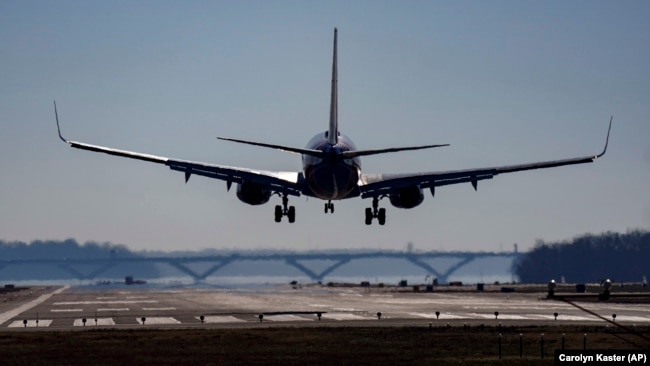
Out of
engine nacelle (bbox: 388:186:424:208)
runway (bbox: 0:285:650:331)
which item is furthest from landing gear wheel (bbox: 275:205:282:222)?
engine nacelle (bbox: 388:186:424:208)

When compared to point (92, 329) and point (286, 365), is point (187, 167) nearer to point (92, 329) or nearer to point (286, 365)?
point (92, 329)

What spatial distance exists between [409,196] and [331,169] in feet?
42.7

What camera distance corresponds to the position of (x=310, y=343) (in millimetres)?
78375

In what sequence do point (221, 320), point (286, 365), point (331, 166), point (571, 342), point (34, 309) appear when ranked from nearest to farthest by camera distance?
point (286, 365) < point (571, 342) < point (331, 166) < point (221, 320) < point (34, 309)

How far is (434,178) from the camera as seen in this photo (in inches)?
3802

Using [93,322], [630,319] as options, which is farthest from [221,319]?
[630,319]

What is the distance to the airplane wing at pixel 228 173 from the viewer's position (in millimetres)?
92125

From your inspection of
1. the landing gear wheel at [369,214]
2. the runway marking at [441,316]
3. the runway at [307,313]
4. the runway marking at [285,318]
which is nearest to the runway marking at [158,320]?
the runway at [307,313]

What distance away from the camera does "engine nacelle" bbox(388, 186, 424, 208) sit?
314 ft

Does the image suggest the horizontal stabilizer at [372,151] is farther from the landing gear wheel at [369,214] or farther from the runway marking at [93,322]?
the runway marking at [93,322]

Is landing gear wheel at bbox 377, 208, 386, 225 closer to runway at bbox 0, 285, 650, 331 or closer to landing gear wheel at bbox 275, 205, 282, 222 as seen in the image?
landing gear wheel at bbox 275, 205, 282, 222

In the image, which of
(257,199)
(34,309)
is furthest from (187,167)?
(34,309)

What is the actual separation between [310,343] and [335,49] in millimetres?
29452

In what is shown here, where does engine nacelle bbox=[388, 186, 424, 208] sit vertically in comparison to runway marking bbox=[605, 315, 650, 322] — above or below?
above
